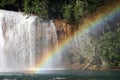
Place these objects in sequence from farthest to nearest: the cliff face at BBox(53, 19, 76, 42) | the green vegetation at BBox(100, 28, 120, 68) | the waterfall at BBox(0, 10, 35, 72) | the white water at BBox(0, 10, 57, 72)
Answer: the cliff face at BBox(53, 19, 76, 42) → the white water at BBox(0, 10, 57, 72) → the waterfall at BBox(0, 10, 35, 72) → the green vegetation at BBox(100, 28, 120, 68)

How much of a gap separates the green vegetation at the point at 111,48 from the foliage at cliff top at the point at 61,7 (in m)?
5.17

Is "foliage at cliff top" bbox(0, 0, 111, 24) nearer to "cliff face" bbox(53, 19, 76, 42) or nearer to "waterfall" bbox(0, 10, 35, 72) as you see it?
"cliff face" bbox(53, 19, 76, 42)

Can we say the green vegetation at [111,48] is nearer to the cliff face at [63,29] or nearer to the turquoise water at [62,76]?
the cliff face at [63,29]

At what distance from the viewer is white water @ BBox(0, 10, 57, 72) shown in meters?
67.2

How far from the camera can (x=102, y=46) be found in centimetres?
6456

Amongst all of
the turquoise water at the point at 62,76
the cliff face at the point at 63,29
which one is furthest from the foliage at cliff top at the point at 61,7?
the turquoise water at the point at 62,76

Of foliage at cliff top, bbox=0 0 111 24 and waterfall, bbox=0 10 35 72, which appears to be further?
waterfall, bbox=0 10 35 72

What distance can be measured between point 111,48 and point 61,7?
11.6 m

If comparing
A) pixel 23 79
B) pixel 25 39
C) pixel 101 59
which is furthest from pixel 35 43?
pixel 23 79

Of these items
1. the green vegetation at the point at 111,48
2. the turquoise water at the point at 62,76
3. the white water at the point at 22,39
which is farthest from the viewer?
the white water at the point at 22,39

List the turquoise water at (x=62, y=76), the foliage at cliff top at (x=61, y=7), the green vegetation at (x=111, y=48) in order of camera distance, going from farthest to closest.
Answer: the foliage at cliff top at (x=61, y=7) < the green vegetation at (x=111, y=48) < the turquoise water at (x=62, y=76)

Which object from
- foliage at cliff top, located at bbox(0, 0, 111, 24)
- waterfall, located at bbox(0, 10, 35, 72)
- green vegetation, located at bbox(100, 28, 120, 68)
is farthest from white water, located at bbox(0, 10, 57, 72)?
green vegetation, located at bbox(100, 28, 120, 68)

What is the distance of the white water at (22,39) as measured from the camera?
Answer: 221ft

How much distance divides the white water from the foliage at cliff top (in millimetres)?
1654
